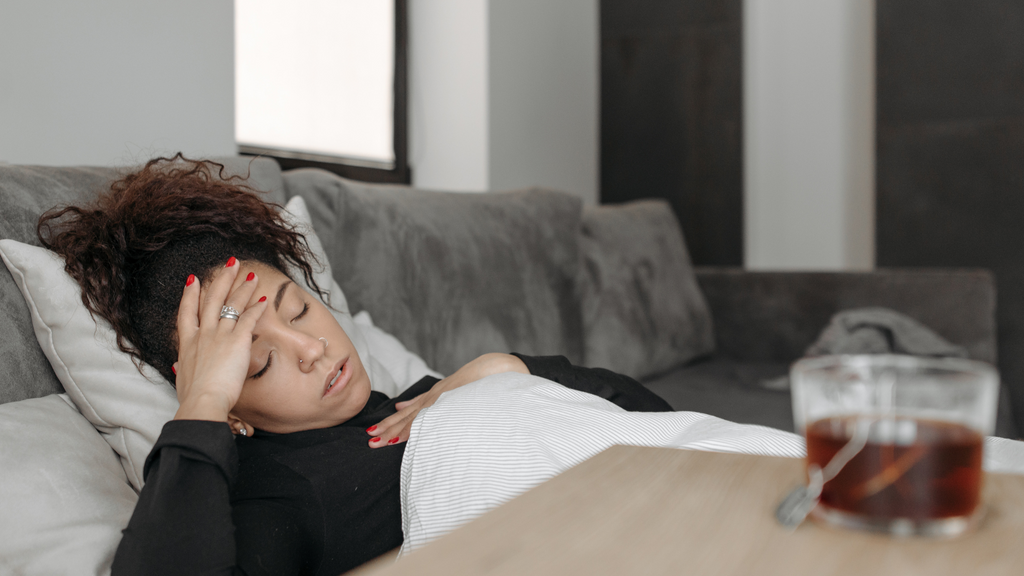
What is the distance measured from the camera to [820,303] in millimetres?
2379

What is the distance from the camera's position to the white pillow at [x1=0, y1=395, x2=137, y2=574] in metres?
0.69

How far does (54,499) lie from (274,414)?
238 millimetres

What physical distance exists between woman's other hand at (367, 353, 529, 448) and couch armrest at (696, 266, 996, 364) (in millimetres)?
1639

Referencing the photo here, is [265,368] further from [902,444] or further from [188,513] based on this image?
[902,444]

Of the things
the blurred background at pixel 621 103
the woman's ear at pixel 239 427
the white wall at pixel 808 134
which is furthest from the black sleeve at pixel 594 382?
the white wall at pixel 808 134

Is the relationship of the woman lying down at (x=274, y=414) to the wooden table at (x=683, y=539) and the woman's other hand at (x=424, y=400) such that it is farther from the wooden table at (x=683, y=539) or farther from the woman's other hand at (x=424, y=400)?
the wooden table at (x=683, y=539)

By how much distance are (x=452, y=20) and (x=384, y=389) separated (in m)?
1.87

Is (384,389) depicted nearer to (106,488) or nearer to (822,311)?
(106,488)

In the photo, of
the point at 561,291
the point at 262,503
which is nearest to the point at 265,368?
the point at 262,503

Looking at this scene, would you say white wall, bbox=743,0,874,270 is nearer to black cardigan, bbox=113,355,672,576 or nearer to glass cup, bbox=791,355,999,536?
black cardigan, bbox=113,355,672,576

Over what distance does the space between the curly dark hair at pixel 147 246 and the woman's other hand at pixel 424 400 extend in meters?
0.26

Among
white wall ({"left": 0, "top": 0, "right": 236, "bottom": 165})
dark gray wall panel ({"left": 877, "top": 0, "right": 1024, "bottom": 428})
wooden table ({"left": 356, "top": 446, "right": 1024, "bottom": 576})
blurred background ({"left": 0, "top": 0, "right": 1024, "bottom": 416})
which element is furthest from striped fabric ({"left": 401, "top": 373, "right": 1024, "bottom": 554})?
dark gray wall panel ({"left": 877, "top": 0, "right": 1024, "bottom": 428})

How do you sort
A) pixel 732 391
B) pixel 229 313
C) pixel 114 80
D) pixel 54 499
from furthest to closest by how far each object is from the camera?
1. pixel 732 391
2. pixel 114 80
3. pixel 229 313
4. pixel 54 499

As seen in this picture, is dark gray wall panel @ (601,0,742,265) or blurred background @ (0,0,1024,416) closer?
blurred background @ (0,0,1024,416)
